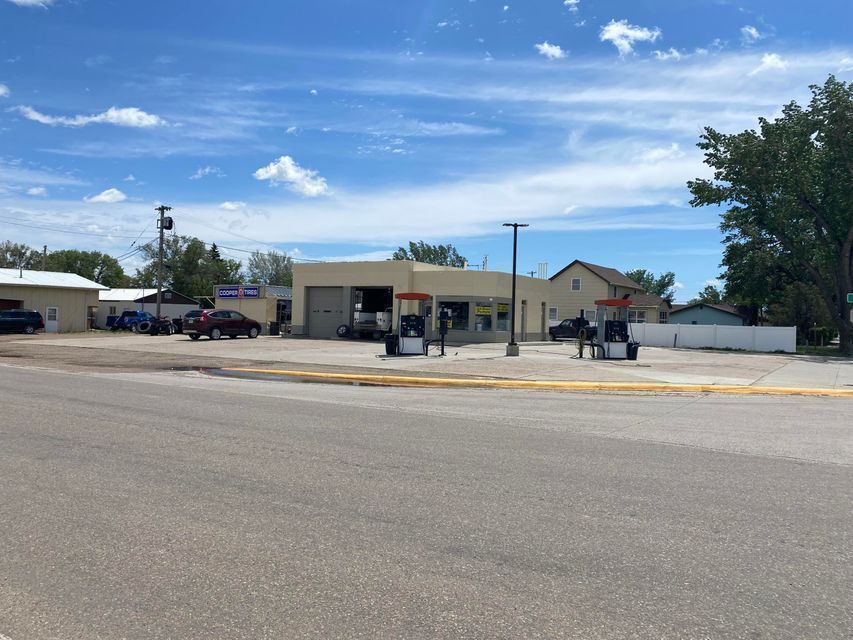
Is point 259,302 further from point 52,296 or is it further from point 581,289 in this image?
point 581,289

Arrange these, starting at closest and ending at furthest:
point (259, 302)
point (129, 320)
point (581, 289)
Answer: point (259, 302) → point (129, 320) → point (581, 289)

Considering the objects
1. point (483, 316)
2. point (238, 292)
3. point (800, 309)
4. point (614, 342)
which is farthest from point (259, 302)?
point (800, 309)

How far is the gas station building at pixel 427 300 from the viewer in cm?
3831

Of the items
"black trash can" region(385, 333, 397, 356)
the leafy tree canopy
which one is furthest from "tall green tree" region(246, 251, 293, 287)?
"black trash can" region(385, 333, 397, 356)

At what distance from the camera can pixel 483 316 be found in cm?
3831

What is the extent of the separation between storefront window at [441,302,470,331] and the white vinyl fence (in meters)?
11.2

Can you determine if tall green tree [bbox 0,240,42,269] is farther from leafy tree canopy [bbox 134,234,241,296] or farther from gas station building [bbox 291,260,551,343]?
gas station building [bbox 291,260,551,343]

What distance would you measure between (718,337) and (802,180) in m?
10.2

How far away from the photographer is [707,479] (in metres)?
6.91

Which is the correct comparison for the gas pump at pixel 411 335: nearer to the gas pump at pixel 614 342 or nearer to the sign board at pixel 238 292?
the gas pump at pixel 614 342

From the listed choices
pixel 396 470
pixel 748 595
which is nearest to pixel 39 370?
pixel 396 470

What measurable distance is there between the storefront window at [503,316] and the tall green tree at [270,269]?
6434 centimetres

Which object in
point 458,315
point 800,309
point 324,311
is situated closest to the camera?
point 458,315

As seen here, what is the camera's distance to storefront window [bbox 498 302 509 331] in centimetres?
3881
